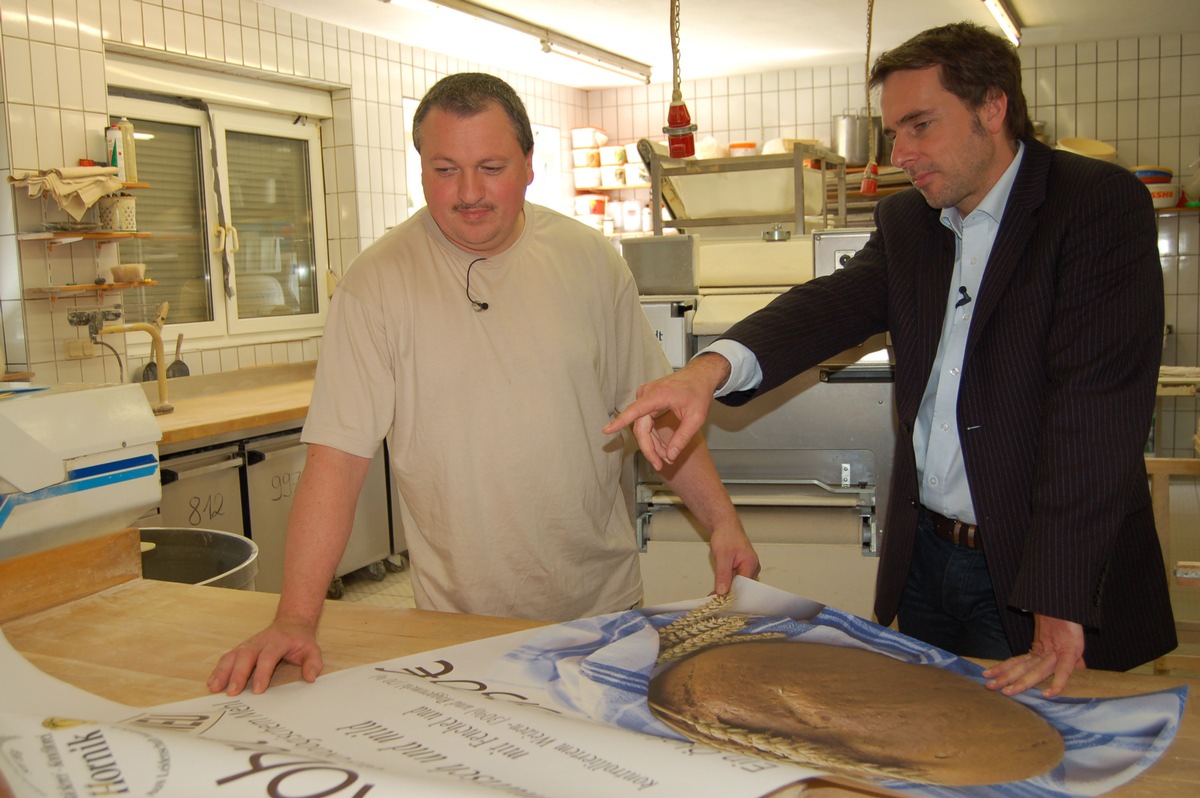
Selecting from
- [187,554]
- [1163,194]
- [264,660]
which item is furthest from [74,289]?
[1163,194]

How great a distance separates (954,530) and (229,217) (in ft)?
13.7

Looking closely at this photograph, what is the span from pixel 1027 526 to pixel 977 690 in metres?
0.42

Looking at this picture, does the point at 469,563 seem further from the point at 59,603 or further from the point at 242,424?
the point at 242,424

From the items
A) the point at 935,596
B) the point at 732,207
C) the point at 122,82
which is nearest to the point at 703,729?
the point at 935,596

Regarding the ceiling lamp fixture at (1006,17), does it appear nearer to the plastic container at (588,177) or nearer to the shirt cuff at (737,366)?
the plastic container at (588,177)

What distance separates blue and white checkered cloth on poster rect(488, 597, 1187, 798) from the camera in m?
0.88

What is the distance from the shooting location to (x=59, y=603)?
55.6 inches

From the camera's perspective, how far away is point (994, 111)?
4.83ft

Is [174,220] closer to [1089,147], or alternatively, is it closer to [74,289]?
[74,289]

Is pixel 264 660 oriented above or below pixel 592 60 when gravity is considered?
below

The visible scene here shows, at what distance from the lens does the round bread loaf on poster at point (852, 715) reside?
2.89ft

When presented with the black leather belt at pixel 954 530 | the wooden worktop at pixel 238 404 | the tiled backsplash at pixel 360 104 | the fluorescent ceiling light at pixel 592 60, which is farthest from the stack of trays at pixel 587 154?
the black leather belt at pixel 954 530

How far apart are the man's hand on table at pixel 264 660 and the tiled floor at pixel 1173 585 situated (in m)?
1.27

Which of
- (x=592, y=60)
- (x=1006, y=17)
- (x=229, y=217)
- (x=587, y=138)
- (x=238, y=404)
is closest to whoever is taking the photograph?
(x=238, y=404)
